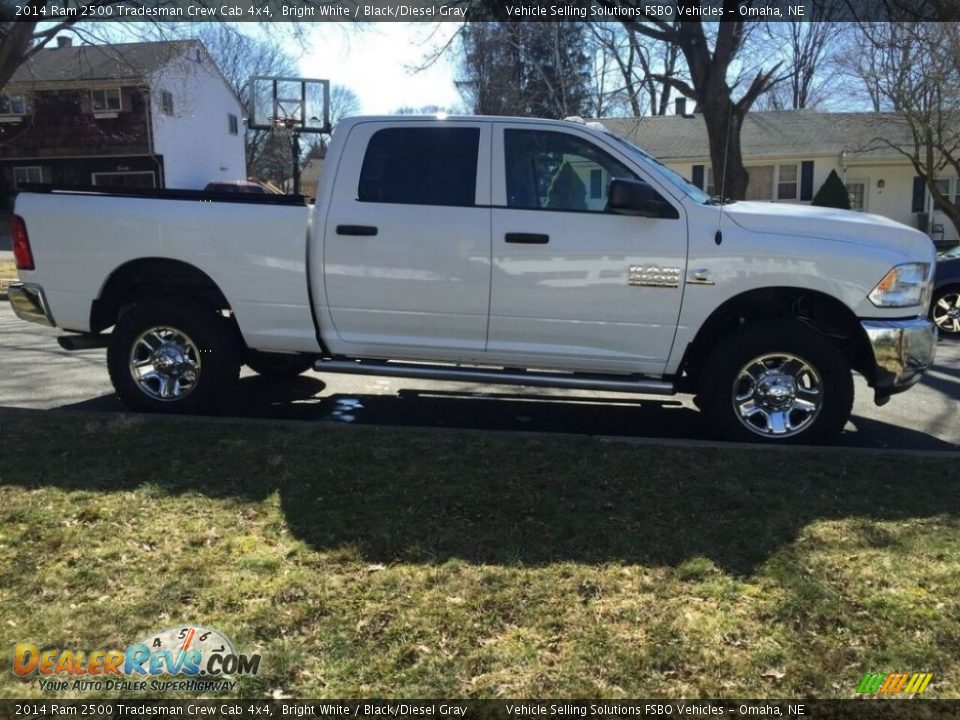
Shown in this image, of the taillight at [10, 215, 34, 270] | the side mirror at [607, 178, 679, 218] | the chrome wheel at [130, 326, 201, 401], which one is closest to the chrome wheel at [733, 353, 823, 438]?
the side mirror at [607, 178, 679, 218]

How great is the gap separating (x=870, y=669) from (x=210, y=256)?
4.60 metres

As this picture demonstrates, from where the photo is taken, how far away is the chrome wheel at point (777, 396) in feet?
16.6

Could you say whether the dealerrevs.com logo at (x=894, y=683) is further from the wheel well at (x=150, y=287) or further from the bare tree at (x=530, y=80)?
the bare tree at (x=530, y=80)

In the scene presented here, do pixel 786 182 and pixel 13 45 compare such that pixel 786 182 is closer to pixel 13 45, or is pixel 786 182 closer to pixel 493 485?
pixel 13 45

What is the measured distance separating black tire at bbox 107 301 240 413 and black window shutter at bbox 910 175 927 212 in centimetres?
3054

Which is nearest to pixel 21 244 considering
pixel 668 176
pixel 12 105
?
pixel 668 176

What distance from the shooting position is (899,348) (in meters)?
4.89

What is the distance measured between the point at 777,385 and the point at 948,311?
751 cm

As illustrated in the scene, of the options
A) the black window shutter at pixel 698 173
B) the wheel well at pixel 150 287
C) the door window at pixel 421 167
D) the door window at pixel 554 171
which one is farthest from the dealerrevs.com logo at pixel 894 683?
the black window shutter at pixel 698 173

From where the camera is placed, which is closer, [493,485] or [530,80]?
[493,485]

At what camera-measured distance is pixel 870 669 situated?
2658 mm

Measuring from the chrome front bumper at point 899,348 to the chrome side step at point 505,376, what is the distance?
1.27 m

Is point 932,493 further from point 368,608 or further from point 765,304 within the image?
point 368,608

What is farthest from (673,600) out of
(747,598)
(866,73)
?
(866,73)
